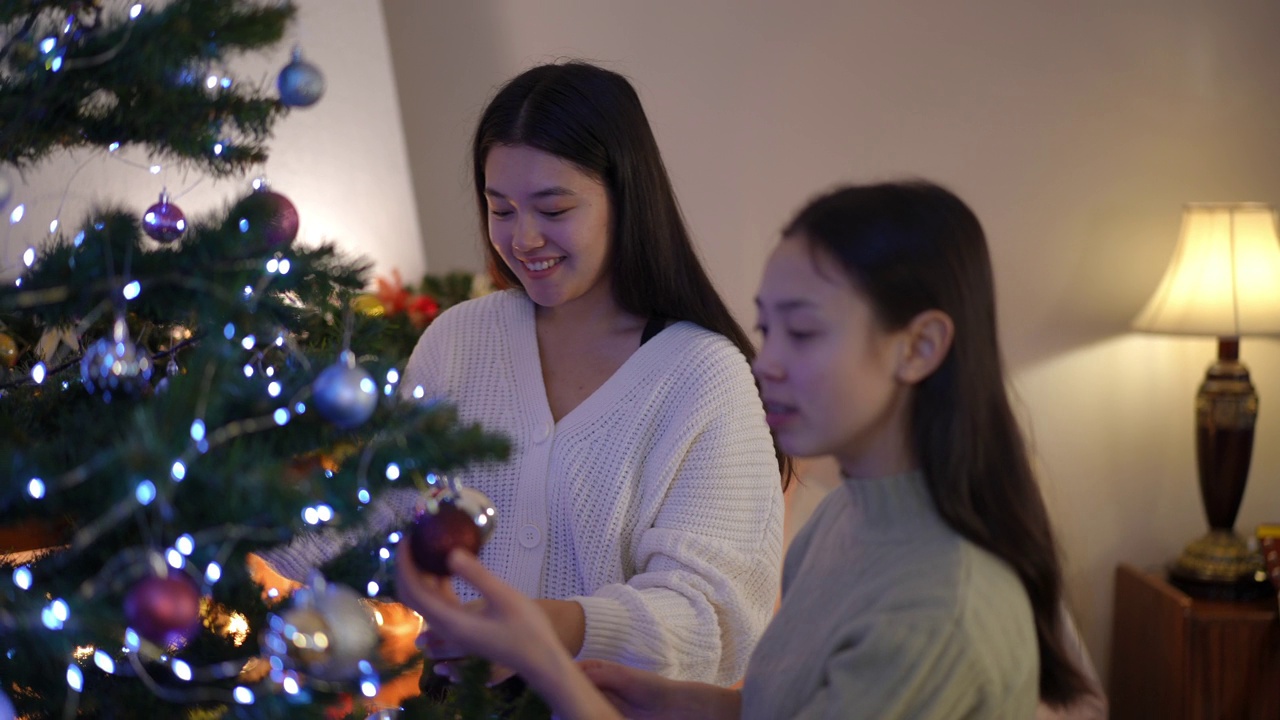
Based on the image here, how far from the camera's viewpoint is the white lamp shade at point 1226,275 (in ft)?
8.86

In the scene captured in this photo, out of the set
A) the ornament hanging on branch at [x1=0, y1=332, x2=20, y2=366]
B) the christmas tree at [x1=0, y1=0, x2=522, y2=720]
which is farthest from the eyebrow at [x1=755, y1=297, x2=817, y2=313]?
the ornament hanging on branch at [x1=0, y1=332, x2=20, y2=366]

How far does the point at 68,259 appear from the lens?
83 centimetres

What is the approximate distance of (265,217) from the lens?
2.91ft

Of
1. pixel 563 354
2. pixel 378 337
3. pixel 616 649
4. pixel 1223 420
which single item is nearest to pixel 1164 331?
pixel 1223 420

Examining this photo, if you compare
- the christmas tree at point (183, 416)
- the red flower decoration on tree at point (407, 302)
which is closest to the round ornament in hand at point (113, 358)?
the christmas tree at point (183, 416)

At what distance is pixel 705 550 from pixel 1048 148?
80.8 inches

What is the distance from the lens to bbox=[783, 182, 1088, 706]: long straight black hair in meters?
0.94

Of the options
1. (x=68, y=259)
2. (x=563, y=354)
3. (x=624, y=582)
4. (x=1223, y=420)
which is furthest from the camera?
(x=1223, y=420)

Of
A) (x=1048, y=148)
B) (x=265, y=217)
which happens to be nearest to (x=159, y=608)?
(x=265, y=217)

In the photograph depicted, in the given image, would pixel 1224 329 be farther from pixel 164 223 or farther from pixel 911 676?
pixel 164 223

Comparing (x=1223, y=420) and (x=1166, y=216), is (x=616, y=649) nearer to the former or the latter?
(x=1223, y=420)

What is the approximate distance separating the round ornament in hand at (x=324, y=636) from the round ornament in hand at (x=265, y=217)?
0.94ft

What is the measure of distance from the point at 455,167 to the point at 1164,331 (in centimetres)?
191

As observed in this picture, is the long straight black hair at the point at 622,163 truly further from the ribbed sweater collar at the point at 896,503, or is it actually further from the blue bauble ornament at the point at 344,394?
the blue bauble ornament at the point at 344,394
